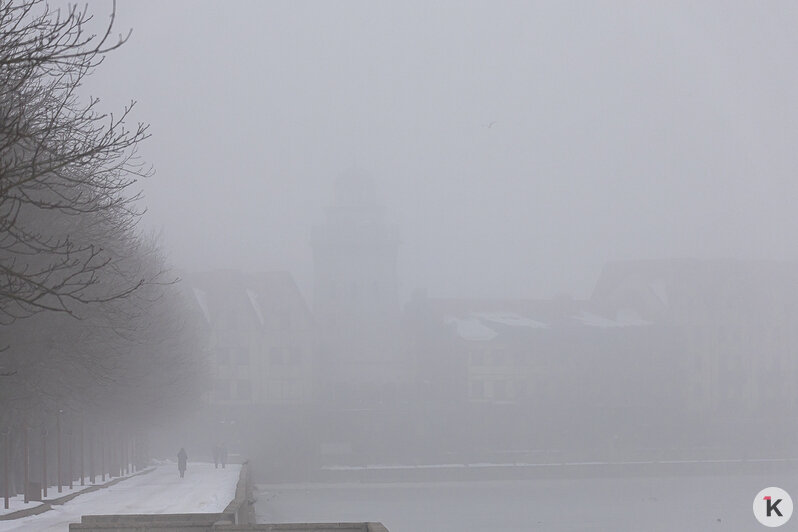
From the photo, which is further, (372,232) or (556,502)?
(372,232)

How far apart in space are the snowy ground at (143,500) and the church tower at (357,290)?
48.7 metres

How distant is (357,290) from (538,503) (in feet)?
133

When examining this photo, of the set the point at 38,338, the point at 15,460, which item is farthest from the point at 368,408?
the point at 38,338

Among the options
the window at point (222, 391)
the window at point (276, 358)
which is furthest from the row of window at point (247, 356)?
the window at point (222, 391)

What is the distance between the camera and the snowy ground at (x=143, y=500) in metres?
24.6

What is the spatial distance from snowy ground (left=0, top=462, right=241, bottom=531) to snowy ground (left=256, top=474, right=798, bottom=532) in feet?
25.3

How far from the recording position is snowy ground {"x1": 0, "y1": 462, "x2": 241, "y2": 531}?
2459 centimetres

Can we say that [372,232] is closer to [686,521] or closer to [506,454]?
[506,454]

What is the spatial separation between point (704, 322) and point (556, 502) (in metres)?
42.3

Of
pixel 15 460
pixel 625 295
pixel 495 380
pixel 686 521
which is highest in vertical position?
pixel 625 295

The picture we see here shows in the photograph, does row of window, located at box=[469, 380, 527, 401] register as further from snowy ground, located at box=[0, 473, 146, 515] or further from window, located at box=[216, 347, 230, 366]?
snowy ground, located at box=[0, 473, 146, 515]

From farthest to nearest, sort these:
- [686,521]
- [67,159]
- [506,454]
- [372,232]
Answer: [372,232] < [506,454] < [686,521] < [67,159]

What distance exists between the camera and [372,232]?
321 feet

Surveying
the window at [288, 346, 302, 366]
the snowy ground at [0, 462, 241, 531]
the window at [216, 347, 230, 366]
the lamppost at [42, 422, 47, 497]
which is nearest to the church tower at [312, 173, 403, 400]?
the window at [288, 346, 302, 366]
